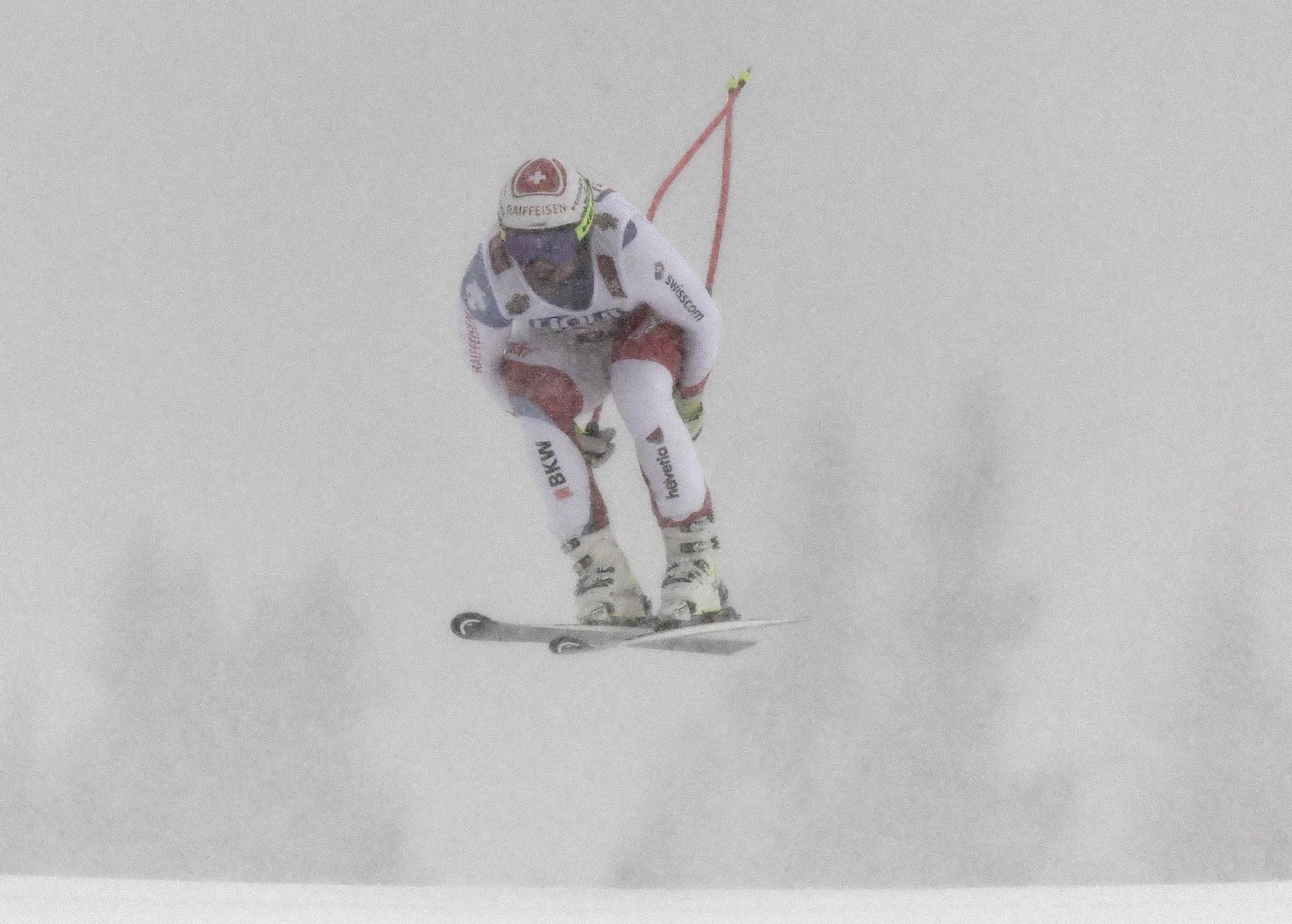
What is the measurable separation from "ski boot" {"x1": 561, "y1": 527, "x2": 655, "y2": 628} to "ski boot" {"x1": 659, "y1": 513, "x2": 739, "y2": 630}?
0.11 m

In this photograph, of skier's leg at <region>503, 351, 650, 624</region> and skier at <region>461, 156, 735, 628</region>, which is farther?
skier's leg at <region>503, 351, 650, 624</region>

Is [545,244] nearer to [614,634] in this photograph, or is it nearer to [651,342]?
[651,342]

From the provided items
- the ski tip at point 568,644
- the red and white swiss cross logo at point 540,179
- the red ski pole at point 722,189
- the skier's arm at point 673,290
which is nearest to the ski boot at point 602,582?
the ski tip at point 568,644

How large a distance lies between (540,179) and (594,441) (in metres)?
0.94

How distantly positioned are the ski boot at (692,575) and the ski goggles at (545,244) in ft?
3.16

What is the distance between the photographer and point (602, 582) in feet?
16.8

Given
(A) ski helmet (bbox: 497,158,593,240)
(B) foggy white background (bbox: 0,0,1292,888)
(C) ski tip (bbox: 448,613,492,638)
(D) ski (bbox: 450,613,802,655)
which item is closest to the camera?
(A) ski helmet (bbox: 497,158,593,240)

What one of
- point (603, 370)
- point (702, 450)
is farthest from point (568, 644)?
point (702, 450)

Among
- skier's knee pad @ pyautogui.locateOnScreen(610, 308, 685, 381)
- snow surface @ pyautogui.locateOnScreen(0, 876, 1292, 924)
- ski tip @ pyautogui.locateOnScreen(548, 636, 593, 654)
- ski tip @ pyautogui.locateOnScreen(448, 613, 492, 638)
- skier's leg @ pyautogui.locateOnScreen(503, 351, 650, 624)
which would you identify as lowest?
snow surface @ pyautogui.locateOnScreen(0, 876, 1292, 924)

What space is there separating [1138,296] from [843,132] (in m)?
2.20

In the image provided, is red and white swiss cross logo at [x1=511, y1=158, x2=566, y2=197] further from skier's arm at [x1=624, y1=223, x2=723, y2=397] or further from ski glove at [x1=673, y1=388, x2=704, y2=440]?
ski glove at [x1=673, y1=388, x2=704, y2=440]

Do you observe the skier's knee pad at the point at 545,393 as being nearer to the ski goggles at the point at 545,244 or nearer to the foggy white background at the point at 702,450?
the ski goggles at the point at 545,244

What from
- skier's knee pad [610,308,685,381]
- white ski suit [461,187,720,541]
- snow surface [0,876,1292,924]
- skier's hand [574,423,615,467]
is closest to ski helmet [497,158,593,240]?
white ski suit [461,187,720,541]

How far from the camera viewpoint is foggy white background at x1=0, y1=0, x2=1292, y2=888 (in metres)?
9.20
